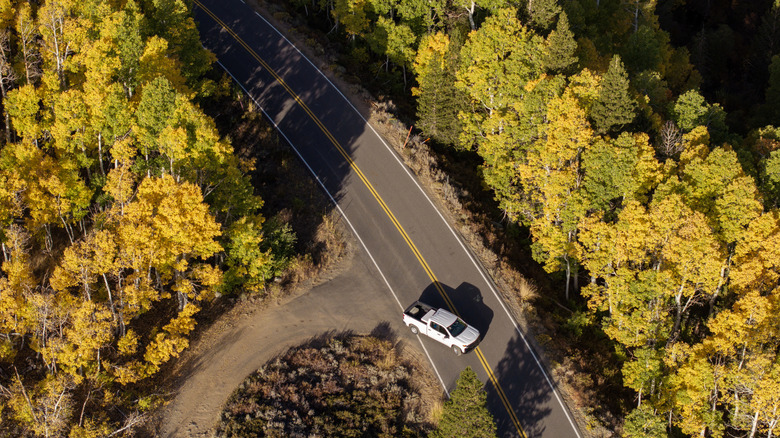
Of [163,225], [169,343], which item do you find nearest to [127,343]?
[169,343]

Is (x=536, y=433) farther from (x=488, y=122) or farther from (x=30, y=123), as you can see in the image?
(x=30, y=123)

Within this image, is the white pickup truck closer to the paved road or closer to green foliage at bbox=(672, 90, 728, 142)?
the paved road

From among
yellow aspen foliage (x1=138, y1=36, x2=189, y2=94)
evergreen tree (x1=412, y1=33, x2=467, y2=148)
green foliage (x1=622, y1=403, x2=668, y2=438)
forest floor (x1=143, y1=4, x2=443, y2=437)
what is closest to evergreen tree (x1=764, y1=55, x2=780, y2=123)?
evergreen tree (x1=412, y1=33, x2=467, y2=148)

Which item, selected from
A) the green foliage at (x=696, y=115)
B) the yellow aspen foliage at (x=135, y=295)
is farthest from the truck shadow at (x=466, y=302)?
the green foliage at (x=696, y=115)

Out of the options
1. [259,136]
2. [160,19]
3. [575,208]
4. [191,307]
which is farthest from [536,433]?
[160,19]

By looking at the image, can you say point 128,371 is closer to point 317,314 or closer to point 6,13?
point 317,314

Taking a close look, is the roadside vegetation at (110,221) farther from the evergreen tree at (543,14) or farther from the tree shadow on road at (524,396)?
the evergreen tree at (543,14)
